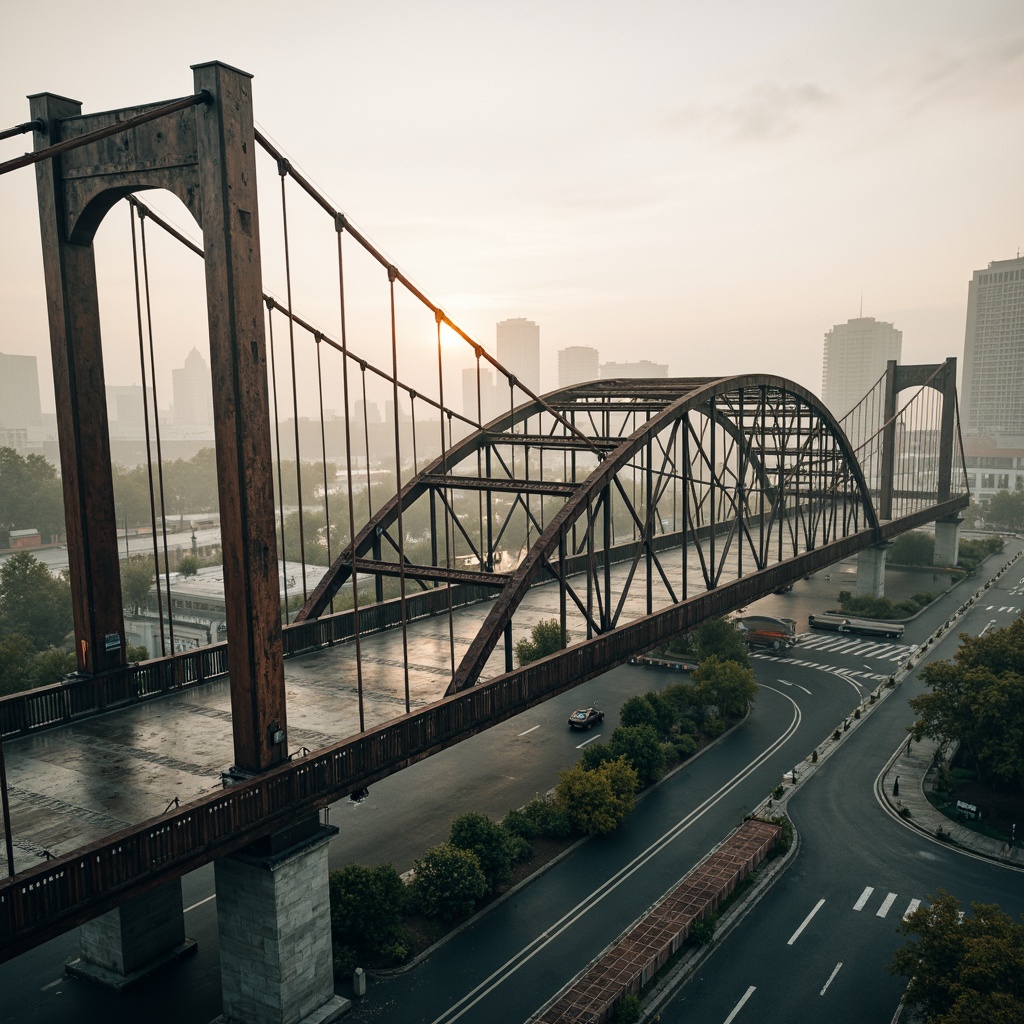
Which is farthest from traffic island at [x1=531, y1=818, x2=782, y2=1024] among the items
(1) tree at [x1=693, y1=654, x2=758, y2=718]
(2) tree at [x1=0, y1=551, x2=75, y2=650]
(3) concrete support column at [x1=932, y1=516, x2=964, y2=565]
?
(3) concrete support column at [x1=932, y1=516, x2=964, y2=565]

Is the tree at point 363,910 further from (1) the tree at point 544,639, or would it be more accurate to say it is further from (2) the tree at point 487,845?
(1) the tree at point 544,639

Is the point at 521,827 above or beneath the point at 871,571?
beneath

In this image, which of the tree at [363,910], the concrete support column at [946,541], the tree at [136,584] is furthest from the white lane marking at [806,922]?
the concrete support column at [946,541]

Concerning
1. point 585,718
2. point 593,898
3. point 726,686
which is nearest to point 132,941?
point 593,898

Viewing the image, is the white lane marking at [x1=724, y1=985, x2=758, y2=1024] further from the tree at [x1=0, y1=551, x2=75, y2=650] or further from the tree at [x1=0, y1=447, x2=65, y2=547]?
the tree at [x1=0, y1=447, x2=65, y2=547]

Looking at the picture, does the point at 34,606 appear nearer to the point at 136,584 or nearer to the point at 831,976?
the point at 136,584

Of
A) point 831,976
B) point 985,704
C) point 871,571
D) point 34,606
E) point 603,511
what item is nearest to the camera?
point 831,976
